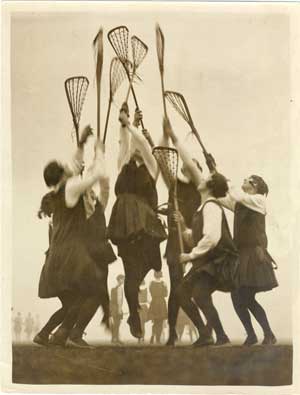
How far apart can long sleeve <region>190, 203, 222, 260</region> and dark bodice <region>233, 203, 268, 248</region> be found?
0.05 metres

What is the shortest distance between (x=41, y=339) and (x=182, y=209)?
52cm

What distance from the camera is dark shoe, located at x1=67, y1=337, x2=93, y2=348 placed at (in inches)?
60.1

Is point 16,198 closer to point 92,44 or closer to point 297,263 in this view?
point 92,44

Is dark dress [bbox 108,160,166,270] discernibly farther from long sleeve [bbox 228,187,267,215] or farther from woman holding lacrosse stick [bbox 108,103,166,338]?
long sleeve [bbox 228,187,267,215]

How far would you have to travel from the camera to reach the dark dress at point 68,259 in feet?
5.02

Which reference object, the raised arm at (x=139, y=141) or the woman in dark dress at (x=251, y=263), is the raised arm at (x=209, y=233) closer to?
the woman in dark dress at (x=251, y=263)

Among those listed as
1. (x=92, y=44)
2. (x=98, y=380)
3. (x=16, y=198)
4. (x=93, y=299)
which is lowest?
(x=98, y=380)

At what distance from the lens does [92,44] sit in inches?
61.8

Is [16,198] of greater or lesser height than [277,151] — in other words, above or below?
below

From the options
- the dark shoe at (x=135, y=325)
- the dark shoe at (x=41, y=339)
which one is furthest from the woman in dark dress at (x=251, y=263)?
the dark shoe at (x=41, y=339)

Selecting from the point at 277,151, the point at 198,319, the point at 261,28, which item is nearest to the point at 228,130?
A: the point at 277,151

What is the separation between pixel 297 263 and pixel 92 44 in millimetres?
829

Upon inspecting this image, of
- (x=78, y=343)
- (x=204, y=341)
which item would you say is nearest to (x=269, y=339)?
(x=204, y=341)

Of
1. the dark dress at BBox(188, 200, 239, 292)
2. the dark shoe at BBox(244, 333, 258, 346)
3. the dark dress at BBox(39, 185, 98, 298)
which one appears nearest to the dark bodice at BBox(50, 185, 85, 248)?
the dark dress at BBox(39, 185, 98, 298)
